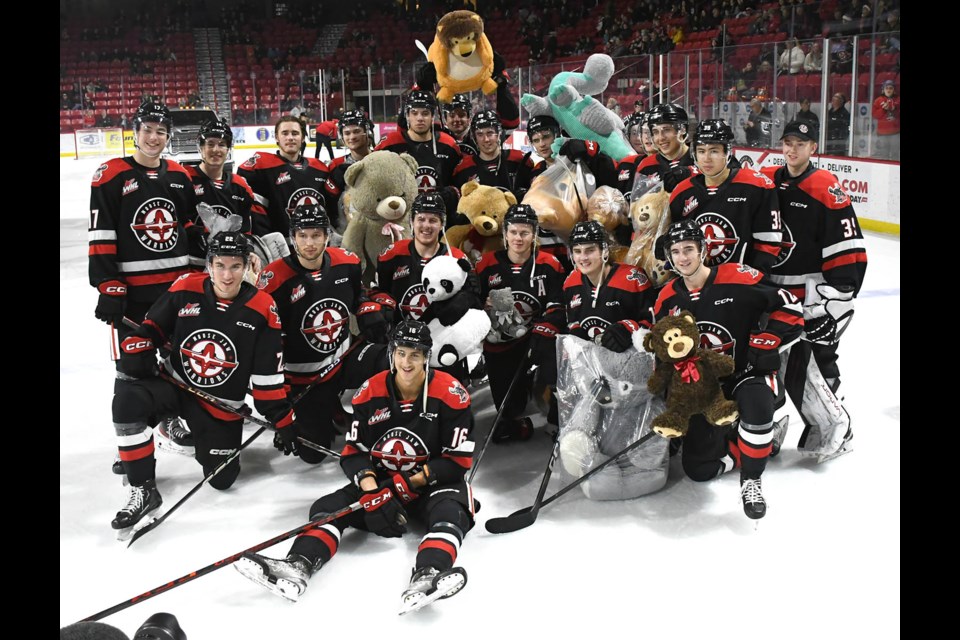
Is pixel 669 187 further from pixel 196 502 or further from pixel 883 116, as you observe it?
pixel 883 116

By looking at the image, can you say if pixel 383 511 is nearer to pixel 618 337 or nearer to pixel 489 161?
pixel 618 337

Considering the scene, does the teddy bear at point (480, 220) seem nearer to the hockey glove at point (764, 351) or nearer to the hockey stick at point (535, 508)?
the hockey stick at point (535, 508)

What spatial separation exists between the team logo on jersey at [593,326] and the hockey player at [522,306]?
0.21 metres

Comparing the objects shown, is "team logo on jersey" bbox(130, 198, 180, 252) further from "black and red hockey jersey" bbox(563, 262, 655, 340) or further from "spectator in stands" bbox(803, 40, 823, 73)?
"spectator in stands" bbox(803, 40, 823, 73)

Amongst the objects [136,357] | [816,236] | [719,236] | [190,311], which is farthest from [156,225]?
[816,236]

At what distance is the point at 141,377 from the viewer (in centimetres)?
304

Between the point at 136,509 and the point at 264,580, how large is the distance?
770mm

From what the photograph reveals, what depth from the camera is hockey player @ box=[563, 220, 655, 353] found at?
10.8 feet

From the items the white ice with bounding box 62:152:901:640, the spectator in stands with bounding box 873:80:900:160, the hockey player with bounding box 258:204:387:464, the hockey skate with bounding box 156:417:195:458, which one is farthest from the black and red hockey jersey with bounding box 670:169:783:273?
the spectator in stands with bounding box 873:80:900:160

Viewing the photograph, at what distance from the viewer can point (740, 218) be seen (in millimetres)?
3270

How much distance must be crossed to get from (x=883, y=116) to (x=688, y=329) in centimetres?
584

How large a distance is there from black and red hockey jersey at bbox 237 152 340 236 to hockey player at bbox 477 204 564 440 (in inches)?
40.8

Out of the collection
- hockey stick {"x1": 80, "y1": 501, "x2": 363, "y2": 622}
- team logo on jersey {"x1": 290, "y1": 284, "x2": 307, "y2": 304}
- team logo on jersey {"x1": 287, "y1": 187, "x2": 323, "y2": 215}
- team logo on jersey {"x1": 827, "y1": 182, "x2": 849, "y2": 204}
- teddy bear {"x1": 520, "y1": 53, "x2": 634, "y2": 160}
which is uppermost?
teddy bear {"x1": 520, "y1": 53, "x2": 634, "y2": 160}

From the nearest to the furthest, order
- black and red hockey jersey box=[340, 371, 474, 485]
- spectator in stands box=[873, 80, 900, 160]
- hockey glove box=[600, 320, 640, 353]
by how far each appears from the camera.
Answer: black and red hockey jersey box=[340, 371, 474, 485] → hockey glove box=[600, 320, 640, 353] → spectator in stands box=[873, 80, 900, 160]
